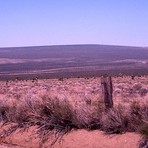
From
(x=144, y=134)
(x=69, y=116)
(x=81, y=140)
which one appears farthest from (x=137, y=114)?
(x=69, y=116)

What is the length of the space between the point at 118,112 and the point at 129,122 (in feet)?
2.02

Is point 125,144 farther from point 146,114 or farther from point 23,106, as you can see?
point 23,106

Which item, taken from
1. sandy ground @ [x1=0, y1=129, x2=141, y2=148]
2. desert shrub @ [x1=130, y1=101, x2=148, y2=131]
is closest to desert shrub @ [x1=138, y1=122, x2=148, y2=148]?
sandy ground @ [x1=0, y1=129, x2=141, y2=148]

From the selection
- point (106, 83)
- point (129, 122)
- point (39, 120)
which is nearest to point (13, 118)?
point (39, 120)

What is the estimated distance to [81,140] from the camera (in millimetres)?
14711

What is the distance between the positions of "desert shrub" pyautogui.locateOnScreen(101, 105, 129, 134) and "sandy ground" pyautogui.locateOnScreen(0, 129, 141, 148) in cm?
28

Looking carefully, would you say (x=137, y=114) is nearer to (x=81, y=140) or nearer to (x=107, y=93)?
(x=107, y=93)

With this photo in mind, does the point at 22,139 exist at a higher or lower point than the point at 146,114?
lower

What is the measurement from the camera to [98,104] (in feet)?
52.2

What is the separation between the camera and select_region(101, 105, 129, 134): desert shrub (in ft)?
47.0

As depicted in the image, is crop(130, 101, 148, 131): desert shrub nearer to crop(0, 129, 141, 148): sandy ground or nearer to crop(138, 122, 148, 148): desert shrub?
crop(0, 129, 141, 148): sandy ground

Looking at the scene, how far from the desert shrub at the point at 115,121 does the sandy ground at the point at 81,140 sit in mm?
281

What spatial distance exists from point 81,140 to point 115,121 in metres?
1.29

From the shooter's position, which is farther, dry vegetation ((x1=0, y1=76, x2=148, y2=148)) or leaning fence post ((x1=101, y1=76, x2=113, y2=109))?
leaning fence post ((x1=101, y1=76, x2=113, y2=109))
